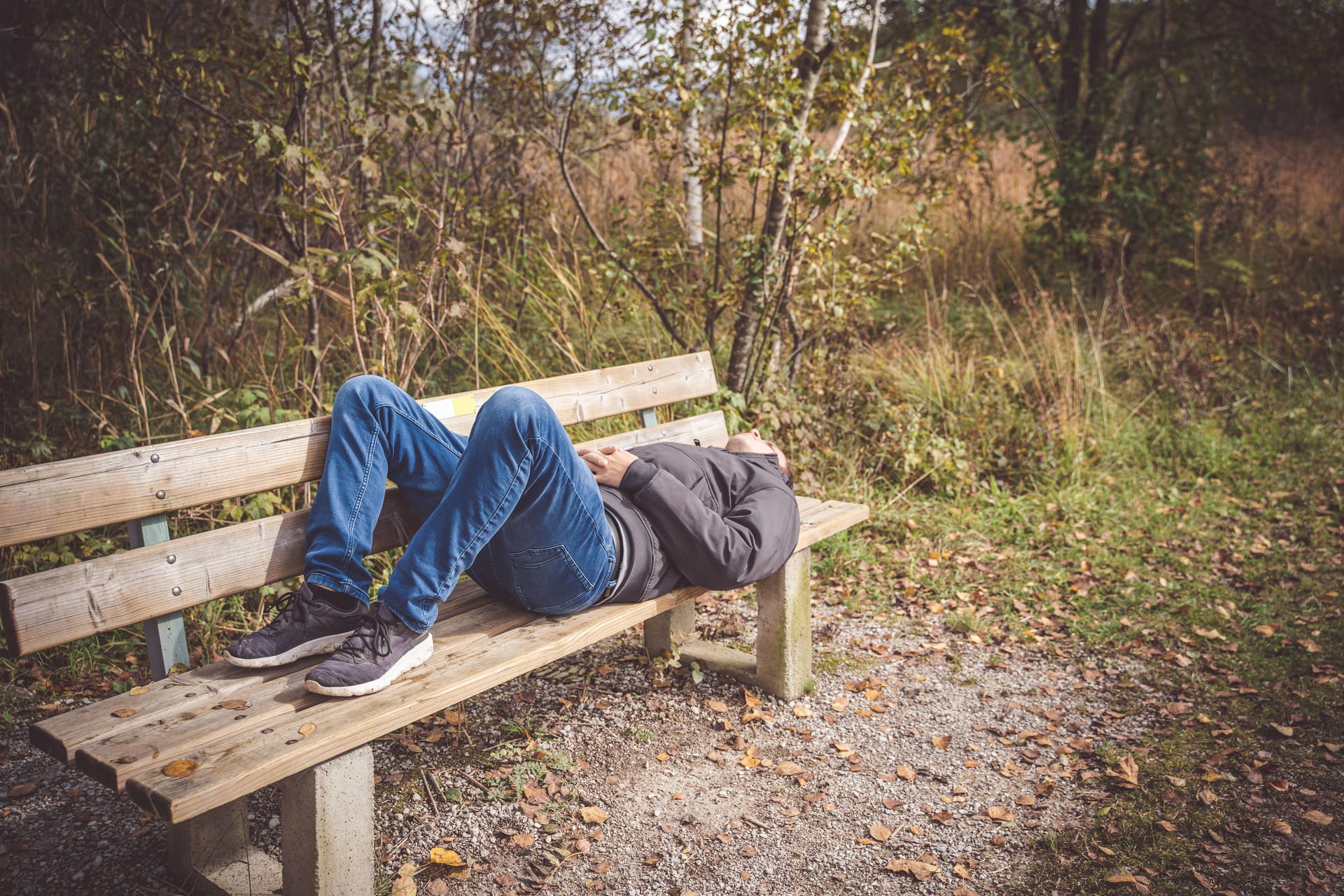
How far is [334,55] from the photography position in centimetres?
421

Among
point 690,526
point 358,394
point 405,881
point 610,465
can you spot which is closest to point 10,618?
point 358,394

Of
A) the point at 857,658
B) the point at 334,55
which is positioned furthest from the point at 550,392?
the point at 334,55

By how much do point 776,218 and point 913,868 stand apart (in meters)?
3.43

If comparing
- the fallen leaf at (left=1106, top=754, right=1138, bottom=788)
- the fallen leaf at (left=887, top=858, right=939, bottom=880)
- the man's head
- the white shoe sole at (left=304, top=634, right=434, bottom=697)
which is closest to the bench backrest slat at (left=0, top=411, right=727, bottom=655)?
the white shoe sole at (left=304, top=634, right=434, bottom=697)

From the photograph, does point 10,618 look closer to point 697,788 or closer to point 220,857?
point 220,857

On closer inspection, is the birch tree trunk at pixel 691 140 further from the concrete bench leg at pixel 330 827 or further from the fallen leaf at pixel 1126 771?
the concrete bench leg at pixel 330 827

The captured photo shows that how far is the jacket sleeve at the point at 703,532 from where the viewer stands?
8.54ft

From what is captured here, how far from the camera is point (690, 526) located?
2.59 metres

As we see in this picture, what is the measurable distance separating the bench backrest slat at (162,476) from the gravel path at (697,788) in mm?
979

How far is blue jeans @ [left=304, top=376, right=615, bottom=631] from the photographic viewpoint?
225cm

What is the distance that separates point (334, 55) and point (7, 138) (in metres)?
2.36

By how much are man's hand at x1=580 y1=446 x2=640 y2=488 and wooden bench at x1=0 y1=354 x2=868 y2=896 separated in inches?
14.4

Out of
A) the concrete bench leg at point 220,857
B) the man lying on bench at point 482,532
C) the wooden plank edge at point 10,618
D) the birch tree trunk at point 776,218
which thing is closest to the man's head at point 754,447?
the man lying on bench at point 482,532

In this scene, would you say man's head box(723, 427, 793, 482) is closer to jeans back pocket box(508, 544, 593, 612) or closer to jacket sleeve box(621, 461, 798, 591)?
jacket sleeve box(621, 461, 798, 591)
